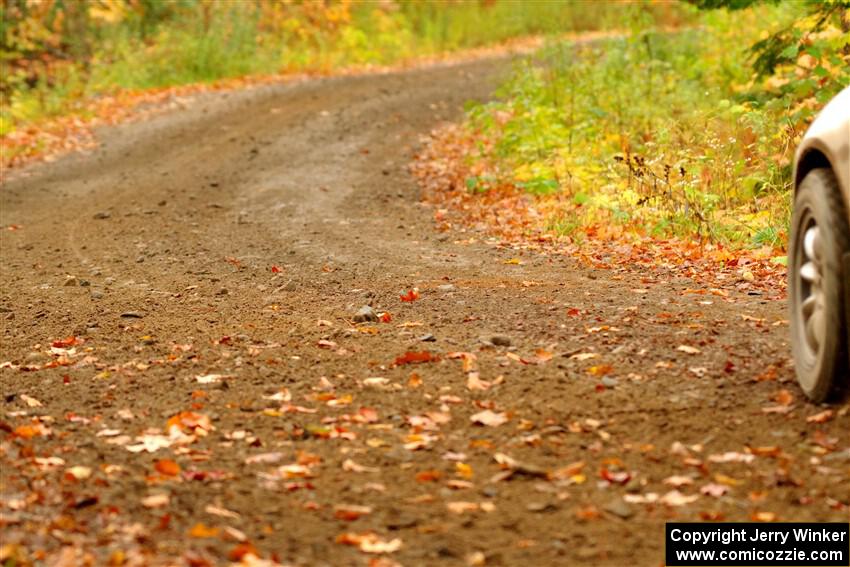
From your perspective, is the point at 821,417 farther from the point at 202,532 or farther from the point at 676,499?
the point at 202,532

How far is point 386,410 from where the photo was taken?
515cm

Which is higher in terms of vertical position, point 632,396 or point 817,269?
point 817,269

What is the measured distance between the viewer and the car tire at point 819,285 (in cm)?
448

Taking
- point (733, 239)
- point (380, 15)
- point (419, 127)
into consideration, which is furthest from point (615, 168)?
point (380, 15)

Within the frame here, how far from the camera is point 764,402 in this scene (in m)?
4.96

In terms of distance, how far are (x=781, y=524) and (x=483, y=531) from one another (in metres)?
1.03

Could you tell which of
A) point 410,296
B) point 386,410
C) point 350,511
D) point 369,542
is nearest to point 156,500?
point 350,511

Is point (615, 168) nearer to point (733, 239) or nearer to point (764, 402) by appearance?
point (733, 239)

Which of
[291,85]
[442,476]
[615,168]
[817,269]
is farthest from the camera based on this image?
[291,85]

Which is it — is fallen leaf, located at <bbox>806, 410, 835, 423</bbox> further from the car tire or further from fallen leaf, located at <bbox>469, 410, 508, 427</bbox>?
fallen leaf, located at <bbox>469, 410, 508, 427</bbox>

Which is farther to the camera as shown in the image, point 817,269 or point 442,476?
point 817,269

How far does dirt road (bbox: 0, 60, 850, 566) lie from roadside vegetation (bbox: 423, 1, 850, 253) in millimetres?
1425

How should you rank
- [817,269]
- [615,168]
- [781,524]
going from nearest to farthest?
[781,524]
[817,269]
[615,168]

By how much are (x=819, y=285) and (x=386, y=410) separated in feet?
6.56
